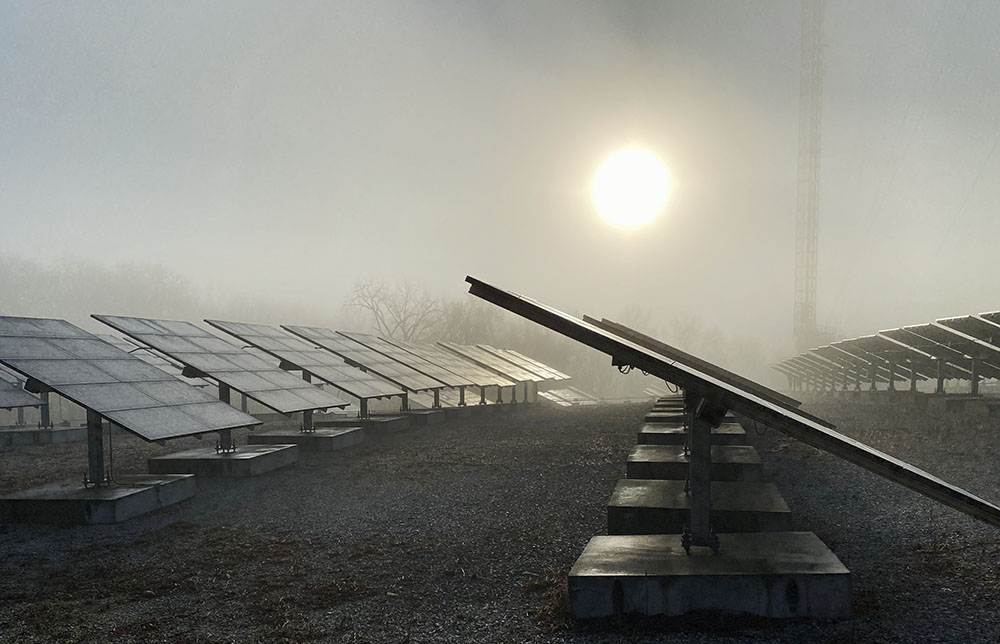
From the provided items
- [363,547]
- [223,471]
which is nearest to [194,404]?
[223,471]

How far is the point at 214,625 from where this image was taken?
19.4 ft

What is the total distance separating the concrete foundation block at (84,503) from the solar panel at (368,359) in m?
11.7

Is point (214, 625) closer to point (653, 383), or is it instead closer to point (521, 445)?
point (521, 445)

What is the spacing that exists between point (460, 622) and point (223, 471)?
9.13 meters

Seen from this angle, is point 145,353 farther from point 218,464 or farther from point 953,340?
point 953,340

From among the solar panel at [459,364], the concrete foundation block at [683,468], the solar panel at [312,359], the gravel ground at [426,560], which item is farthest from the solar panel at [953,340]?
the solar panel at [312,359]

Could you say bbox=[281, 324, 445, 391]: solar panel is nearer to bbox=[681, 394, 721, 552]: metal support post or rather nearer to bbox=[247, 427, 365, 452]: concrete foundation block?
bbox=[247, 427, 365, 452]: concrete foundation block

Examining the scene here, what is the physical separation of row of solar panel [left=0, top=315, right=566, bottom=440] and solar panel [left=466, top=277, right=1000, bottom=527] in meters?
6.88

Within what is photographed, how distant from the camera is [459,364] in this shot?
33500 mm

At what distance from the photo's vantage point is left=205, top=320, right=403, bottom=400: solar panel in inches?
754

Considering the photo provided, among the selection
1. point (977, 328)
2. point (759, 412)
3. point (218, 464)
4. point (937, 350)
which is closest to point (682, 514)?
point (759, 412)

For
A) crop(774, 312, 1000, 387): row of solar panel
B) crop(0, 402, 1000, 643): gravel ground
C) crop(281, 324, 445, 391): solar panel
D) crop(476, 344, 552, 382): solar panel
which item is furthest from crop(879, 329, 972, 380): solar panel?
crop(281, 324, 445, 391): solar panel

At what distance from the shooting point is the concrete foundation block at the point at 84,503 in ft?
32.5

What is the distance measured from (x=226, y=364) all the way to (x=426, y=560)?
10.3 m
